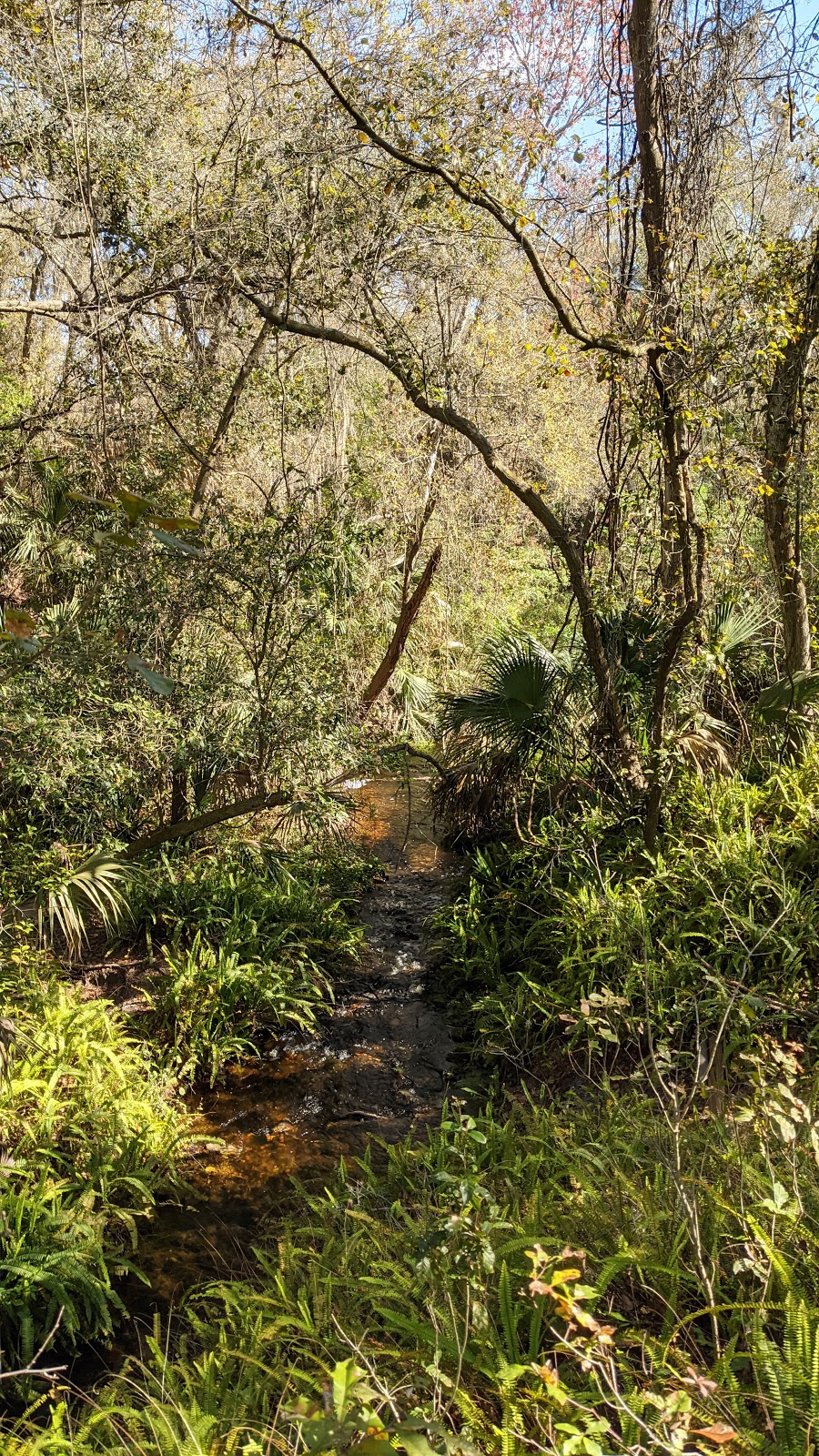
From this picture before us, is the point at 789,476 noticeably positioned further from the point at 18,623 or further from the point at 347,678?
the point at 18,623

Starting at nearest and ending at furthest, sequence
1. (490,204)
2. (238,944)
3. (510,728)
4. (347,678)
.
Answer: (490,204), (238,944), (510,728), (347,678)

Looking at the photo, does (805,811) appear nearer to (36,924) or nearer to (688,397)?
(688,397)

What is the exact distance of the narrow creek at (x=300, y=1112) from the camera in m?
4.12

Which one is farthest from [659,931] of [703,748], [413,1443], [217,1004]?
[413,1443]

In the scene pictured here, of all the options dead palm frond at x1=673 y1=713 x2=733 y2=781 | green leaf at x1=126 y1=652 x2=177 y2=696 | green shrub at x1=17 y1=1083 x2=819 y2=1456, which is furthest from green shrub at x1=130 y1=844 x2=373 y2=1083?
green leaf at x1=126 y1=652 x2=177 y2=696

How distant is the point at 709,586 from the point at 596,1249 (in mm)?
4961

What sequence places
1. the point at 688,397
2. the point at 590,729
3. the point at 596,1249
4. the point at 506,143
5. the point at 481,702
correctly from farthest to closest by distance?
the point at 481,702, the point at 590,729, the point at 506,143, the point at 688,397, the point at 596,1249

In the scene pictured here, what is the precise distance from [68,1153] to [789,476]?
6.01 m

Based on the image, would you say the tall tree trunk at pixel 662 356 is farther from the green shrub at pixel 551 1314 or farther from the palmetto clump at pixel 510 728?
the green shrub at pixel 551 1314

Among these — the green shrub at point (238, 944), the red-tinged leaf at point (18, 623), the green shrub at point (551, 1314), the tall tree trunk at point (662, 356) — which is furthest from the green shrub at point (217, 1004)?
the red-tinged leaf at point (18, 623)

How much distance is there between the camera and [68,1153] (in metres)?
4.38

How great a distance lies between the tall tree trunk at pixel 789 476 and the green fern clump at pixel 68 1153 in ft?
16.2

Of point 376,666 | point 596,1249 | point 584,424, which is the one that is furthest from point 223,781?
point 584,424

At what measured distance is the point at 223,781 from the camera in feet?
22.7
